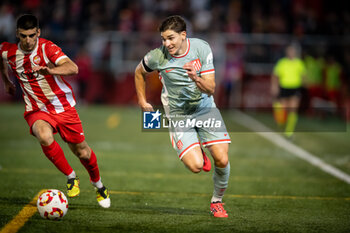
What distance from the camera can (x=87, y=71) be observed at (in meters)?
19.6

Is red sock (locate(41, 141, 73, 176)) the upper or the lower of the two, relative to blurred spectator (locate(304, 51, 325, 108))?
upper

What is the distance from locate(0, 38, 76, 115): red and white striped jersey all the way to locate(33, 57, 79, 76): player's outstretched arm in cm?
9

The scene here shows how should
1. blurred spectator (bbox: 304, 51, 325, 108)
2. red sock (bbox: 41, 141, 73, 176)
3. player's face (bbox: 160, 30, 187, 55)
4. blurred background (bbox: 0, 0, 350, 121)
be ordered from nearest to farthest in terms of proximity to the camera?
player's face (bbox: 160, 30, 187, 55) → red sock (bbox: 41, 141, 73, 176) → blurred spectator (bbox: 304, 51, 325, 108) → blurred background (bbox: 0, 0, 350, 121)

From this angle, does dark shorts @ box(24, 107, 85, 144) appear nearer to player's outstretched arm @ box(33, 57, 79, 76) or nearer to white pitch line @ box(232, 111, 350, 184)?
player's outstretched arm @ box(33, 57, 79, 76)

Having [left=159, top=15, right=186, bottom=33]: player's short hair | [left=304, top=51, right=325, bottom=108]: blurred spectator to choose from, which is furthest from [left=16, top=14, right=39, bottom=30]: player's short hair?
[left=304, top=51, right=325, bottom=108]: blurred spectator

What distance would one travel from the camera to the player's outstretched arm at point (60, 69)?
5520mm

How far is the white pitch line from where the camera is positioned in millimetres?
9086

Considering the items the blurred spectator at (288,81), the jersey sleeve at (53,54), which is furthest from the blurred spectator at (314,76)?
the jersey sleeve at (53,54)

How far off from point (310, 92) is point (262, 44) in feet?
8.39

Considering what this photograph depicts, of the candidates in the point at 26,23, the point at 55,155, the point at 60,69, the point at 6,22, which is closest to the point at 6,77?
the point at 26,23

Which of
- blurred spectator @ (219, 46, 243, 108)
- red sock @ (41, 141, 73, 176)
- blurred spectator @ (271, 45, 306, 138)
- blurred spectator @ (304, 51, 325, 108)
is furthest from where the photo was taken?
blurred spectator @ (219, 46, 243, 108)

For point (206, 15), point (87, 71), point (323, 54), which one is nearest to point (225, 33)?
point (206, 15)

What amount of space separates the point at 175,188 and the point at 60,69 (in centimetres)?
273

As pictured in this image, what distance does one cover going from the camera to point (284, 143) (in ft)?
41.3
